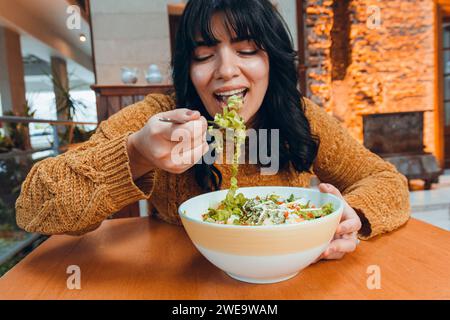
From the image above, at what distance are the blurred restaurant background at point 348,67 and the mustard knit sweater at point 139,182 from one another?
193cm

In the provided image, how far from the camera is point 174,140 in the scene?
62 centimetres

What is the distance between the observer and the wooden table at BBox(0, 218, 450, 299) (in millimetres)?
560

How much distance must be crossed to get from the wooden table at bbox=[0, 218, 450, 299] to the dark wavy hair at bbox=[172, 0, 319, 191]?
376mm

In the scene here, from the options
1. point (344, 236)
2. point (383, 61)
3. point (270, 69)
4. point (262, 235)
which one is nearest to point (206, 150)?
point (262, 235)

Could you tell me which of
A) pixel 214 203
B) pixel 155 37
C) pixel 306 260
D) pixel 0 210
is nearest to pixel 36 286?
pixel 214 203

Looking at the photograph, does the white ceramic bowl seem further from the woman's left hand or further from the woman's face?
the woman's face

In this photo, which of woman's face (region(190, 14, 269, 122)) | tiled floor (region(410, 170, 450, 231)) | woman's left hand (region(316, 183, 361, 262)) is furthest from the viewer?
tiled floor (region(410, 170, 450, 231))

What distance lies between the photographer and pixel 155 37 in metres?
3.84

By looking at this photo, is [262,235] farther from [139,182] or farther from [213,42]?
[213,42]

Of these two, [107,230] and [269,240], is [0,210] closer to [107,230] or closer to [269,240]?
[107,230]

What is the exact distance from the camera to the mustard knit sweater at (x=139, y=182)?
2.33ft

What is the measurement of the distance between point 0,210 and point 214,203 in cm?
148

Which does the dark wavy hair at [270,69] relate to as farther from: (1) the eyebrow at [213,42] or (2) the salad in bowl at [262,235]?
(2) the salad in bowl at [262,235]

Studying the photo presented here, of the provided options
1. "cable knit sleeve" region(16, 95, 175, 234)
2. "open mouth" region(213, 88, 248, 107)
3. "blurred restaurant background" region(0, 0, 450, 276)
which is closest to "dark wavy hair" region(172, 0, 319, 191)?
"open mouth" region(213, 88, 248, 107)
